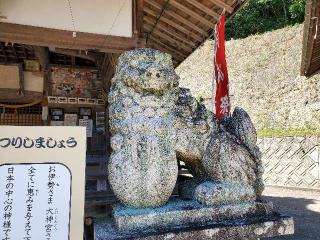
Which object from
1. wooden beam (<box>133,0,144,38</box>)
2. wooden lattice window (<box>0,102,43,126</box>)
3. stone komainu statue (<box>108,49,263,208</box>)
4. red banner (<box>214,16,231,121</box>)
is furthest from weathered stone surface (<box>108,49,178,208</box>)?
wooden lattice window (<box>0,102,43,126</box>)

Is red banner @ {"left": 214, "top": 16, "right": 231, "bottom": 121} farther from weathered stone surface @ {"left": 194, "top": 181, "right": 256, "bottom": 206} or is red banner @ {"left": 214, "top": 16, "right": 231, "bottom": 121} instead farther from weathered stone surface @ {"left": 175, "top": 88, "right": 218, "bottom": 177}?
weathered stone surface @ {"left": 194, "top": 181, "right": 256, "bottom": 206}

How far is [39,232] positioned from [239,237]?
57.7 inches

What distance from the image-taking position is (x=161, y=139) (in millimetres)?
2617

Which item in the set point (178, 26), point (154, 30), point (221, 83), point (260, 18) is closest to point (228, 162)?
point (221, 83)

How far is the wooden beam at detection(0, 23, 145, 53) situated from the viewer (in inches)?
176

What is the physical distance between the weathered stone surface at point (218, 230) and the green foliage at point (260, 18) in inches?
793

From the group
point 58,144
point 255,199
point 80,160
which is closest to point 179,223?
point 255,199

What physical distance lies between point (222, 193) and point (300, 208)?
18.5 feet

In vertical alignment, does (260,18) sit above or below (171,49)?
above

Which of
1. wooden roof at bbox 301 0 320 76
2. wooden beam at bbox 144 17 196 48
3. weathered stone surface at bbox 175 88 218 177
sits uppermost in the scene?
wooden roof at bbox 301 0 320 76

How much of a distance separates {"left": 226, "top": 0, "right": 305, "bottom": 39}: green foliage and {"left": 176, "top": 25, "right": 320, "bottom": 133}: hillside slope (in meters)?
3.41

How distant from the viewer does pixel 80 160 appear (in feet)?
6.73

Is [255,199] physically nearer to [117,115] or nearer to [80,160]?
[117,115]

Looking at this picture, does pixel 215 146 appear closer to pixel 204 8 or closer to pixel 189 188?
Answer: pixel 189 188
